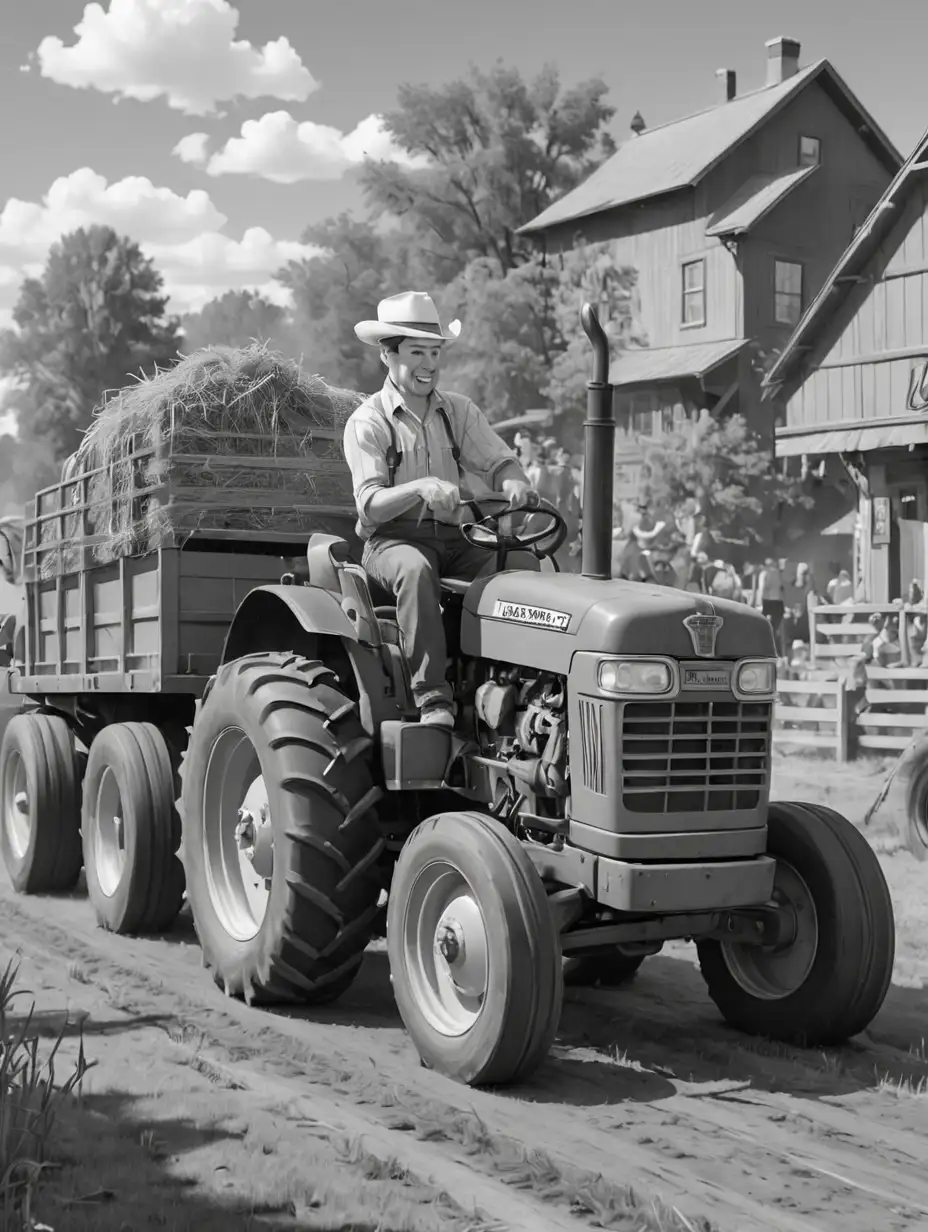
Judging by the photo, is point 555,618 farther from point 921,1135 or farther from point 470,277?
point 470,277

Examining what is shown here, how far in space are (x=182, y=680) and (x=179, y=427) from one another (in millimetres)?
1189

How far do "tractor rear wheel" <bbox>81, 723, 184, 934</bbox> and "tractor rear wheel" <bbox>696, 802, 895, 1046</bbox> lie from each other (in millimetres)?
2776

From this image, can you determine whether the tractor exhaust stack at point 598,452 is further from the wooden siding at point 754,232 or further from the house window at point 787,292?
the house window at point 787,292

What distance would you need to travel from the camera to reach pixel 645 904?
4.87 metres

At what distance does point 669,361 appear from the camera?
30125mm

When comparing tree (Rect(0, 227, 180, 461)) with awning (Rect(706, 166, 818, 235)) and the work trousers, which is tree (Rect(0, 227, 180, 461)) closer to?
awning (Rect(706, 166, 818, 235))

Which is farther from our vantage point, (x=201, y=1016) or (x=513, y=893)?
(x=201, y=1016)

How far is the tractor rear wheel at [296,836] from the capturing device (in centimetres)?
554

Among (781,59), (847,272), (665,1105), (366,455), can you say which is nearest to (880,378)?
(847,272)

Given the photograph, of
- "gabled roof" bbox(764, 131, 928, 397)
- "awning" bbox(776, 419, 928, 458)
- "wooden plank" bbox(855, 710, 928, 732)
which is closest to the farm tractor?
"wooden plank" bbox(855, 710, 928, 732)

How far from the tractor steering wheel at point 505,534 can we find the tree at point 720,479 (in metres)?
20.5

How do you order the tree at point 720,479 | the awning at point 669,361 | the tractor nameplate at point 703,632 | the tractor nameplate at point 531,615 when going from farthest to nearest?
the awning at point 669,361, the tree at point 720,479, the tractor nameplate at point 531,615, the tractor nameplate at point 703,632

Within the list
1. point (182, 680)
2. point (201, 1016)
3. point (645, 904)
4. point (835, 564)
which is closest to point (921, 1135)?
point (645, 904)

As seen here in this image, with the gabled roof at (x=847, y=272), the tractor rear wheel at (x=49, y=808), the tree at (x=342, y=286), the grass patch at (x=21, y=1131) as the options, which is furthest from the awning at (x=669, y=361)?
the grass patch at (x=21, y=1131)
